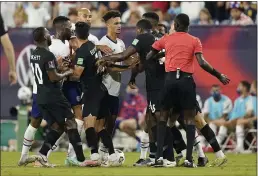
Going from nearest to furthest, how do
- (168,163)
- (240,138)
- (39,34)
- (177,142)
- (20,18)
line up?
(39,34)
(168,163)
(177,142)
(240,138)
(20,18)

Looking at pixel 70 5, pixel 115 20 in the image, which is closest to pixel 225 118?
pixel 70 5

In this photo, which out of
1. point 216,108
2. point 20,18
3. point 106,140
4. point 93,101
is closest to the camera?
point 93,101

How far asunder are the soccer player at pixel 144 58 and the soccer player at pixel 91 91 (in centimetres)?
33

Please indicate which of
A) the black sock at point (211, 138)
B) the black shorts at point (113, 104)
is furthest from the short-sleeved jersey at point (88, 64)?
the black sock at point (211, 138)

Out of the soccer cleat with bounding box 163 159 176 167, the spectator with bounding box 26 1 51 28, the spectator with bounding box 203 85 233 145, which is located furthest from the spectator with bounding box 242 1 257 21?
the soccer cleat with bounding box 163 159 176 167

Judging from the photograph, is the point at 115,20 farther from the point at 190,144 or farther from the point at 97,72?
the point at 190,144

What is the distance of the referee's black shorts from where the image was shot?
51.0 ft

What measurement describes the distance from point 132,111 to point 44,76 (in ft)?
30.3

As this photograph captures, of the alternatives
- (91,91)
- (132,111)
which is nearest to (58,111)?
(91,91)

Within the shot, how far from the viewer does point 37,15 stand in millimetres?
26344

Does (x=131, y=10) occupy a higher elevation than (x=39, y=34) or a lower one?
higher

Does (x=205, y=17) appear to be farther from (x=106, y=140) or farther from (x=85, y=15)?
(x=106, y=140)

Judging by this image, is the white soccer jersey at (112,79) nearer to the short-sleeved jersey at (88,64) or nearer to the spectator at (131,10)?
the short-sleeved jersey at (88,64)

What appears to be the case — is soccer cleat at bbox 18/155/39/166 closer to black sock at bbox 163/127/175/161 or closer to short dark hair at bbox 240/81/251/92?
black sock at bbox 163/127/175/161
